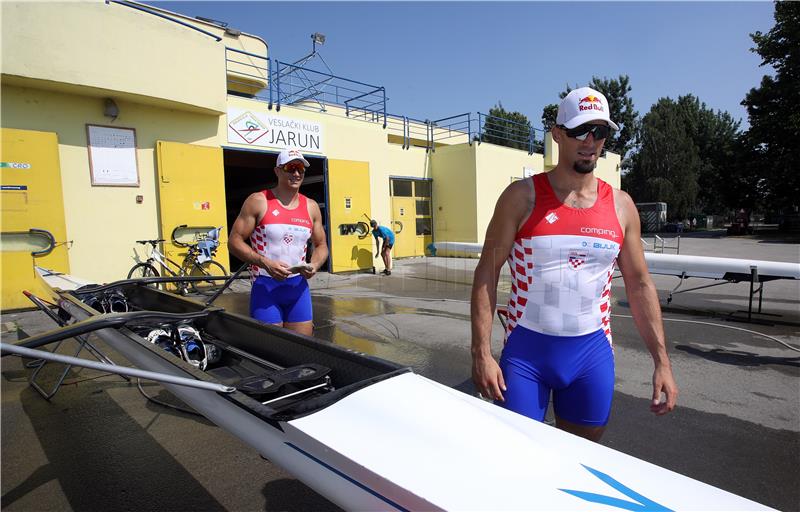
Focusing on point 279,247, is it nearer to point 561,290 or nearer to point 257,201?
point 257,201

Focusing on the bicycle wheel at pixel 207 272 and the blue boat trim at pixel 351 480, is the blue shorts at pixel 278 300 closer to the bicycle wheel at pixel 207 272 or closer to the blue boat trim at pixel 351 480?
the blue boat trim at pixel 351 480

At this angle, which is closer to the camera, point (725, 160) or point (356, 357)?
point (356, 357)

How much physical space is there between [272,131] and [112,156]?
134 inches

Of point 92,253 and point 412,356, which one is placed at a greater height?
point 92,253

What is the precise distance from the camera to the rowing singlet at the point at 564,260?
1.86 m

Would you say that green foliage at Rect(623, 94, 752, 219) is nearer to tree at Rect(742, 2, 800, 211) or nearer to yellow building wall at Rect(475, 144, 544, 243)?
tree at Rect(742, 2, 800, 211)

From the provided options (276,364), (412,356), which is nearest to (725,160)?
(412,356)

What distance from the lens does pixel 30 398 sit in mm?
4016

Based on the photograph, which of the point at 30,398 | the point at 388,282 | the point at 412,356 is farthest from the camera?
the point at 388,282

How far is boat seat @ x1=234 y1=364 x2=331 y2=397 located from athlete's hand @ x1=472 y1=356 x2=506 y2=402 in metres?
0.85

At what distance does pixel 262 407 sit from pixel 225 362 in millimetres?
1650

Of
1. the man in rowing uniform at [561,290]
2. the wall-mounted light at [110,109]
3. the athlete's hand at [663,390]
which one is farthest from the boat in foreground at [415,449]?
the wall-mounted light at [110,109]

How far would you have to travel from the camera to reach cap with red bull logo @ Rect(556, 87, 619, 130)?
1.77 metres

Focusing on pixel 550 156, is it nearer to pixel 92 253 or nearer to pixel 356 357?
A: pixel 92 253
